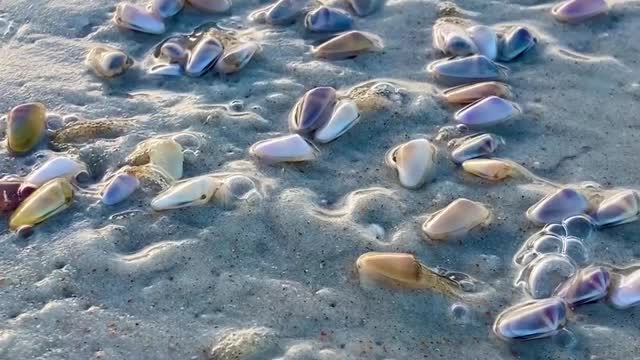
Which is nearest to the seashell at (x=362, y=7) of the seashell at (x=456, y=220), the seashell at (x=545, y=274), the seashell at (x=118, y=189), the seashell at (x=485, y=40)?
the seashell at (x=485, y=40)

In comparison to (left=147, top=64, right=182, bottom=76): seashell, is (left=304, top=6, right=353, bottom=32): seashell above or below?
above

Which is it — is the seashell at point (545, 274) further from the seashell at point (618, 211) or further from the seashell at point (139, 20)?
the seashell at point (139, 20)

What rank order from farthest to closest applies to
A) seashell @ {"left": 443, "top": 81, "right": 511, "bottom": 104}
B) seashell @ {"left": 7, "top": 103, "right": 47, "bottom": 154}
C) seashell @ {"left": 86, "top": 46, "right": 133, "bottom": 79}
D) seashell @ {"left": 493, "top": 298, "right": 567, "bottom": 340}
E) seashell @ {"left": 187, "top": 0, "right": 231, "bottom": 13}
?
seashell @ {"left": 187, "top": 0, "right": 231, "bottom": 13} < seashell @ {"left": 86, "top": 46, "right": 133, "bottom": 79} < seashell @ {"left": 443, "top": 81, "right": 511, "bottom": 104} < seashell @ {"left": 7, "top": 103, "right": 47, "bottom": 154} < seashell @ {"left": 493, "top": 298, "right": 567, "bottom": 340}

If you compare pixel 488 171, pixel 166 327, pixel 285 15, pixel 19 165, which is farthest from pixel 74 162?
pixel 488 171

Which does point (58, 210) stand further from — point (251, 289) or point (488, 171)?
point (488, 171)

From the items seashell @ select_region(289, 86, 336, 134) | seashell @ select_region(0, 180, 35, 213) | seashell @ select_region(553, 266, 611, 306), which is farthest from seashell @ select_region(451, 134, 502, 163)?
seashell @ select_region(0, 180, 35, 213)

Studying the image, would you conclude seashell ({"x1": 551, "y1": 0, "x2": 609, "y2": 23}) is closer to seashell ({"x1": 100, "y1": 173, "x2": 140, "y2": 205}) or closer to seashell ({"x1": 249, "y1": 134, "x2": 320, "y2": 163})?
seashell ({"x1": 249, "y1": 134, "x2": 320, "y2": 163})

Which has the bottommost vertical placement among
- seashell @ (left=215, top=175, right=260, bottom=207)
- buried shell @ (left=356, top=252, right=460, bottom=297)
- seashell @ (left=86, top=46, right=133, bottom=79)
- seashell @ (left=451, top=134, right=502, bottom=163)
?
buried shell @ (left=356, top=252, right=460, bottom=297)
